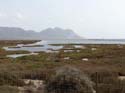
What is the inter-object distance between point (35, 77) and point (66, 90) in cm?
1135

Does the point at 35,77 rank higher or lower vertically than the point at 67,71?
lower

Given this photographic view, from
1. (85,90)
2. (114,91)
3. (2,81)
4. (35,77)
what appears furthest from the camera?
(35,77)

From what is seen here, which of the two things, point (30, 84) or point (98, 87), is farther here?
point (30, 84)

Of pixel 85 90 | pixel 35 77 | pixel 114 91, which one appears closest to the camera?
pixel 85 90

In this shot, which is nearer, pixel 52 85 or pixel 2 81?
pixel 52 85

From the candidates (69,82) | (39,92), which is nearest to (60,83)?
(69,82)

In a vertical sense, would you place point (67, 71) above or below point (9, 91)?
above

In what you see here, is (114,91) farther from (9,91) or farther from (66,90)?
(9,91)

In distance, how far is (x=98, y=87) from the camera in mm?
17109

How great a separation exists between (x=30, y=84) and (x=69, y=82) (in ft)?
20.5

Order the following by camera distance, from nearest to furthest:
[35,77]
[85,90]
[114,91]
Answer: [85,90] < [114,91] < [35,77]

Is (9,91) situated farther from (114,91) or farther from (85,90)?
(114,91)

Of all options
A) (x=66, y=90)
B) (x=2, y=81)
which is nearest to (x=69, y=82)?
(x=66, y=90)

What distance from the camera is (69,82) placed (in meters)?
14.9
